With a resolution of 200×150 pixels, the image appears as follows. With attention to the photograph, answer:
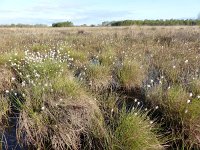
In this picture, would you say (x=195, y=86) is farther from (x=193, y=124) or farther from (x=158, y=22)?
(x=158, y=22)

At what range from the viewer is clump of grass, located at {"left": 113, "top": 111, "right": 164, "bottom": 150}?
4.59m

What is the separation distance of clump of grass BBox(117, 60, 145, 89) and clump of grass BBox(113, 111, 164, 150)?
10.5 feet

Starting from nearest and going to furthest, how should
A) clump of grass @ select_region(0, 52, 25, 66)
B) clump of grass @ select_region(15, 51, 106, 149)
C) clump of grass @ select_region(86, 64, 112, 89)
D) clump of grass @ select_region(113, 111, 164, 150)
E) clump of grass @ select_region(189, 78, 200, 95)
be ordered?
clump of grass @ select_region(113, 111, 164, 150) → clump of grass @ select_region(15, 51, 106, 149) → clump of grass @ select_region(189, 78, 200, 95) → clump of grass @ select_region(86, 64, 112, 89) → clump of grass @ select_region(0, 52, 25, 66)

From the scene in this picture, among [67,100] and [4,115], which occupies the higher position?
[67,100]

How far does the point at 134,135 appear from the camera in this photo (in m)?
4.63

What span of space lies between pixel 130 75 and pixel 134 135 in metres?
3.77

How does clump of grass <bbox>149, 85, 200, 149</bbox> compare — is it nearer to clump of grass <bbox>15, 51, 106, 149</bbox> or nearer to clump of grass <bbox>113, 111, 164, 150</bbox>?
clump of grass <bbox>113, 111, 164, 150</bbox>

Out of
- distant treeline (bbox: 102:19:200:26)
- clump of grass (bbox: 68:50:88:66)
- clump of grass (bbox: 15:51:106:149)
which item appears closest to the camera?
clump of grass (bbox: 15:51:106:149)

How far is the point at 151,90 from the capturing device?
6637 millimetres

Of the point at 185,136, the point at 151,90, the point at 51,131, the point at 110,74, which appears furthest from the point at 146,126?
the point at 110,74

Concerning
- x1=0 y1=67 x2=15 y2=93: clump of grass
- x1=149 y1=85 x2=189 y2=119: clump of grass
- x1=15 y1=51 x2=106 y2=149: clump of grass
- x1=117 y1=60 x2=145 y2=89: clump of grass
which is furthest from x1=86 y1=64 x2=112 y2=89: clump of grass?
x1=149 y1=85 x2=189 y2=119: clump of grass

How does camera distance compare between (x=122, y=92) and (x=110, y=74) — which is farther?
(x=110, y=74)

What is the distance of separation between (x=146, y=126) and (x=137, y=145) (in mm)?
421

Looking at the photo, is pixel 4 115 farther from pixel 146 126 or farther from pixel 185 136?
pixel 185 136
